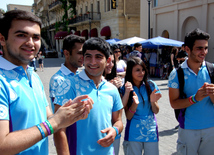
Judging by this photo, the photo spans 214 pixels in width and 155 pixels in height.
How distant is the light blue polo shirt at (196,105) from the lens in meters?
2.50

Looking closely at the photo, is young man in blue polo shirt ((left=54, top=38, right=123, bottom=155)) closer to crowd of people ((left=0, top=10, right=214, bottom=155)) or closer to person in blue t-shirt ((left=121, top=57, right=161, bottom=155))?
crowd of people ((left=0, top=10, right=214, bottom=155))

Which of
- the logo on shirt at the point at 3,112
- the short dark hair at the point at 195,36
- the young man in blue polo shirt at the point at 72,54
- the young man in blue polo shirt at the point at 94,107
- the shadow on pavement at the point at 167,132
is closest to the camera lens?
the logo on shirt at the point at 3,112

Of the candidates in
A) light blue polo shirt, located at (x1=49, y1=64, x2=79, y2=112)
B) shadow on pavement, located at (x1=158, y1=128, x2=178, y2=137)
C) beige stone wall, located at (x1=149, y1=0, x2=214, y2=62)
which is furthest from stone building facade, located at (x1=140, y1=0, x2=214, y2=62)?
light blue polo shirt, located at (x1=49, y1=64, x2=79, y2=112)

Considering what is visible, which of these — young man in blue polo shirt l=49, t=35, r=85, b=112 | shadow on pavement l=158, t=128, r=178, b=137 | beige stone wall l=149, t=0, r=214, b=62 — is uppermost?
beige stone wall l=149, t=0, r=214, b=62

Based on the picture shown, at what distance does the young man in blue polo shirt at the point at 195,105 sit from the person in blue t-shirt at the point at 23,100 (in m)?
1.57

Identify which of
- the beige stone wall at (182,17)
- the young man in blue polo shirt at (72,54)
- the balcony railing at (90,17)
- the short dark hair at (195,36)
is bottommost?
the young man in blue polo shirt at (72,54)

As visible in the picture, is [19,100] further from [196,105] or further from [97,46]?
[196,105]

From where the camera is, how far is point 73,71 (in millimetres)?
2982

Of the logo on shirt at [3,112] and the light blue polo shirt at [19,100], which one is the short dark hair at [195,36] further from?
the logo on shirt at [3,112]

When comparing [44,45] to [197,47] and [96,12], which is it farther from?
[197,47]

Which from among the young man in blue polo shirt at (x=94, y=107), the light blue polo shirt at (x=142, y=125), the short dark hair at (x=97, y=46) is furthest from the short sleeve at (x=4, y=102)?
the light blue polo shirt at (x=142, y=125)

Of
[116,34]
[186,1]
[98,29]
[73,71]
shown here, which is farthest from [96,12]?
[73,71]

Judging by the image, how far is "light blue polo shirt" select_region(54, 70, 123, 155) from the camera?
1.79 m

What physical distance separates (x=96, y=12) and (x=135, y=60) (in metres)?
26.2
